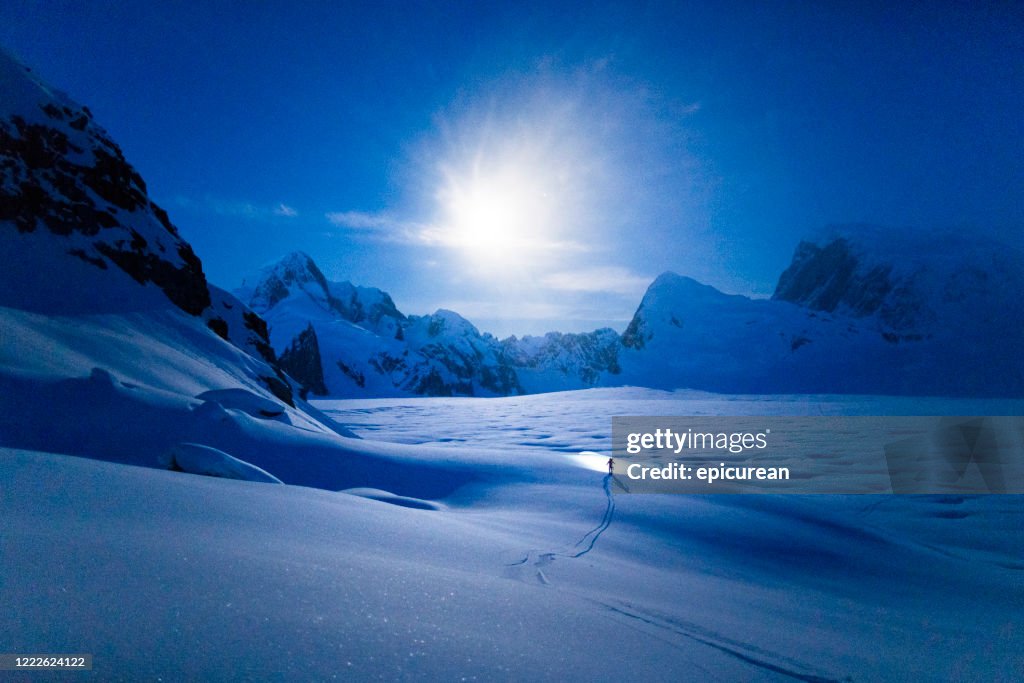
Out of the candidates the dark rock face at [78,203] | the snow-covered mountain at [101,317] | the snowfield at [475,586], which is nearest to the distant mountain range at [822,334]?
the dark rock face at [78,203]

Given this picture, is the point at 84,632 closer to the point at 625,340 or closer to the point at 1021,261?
the point at 625,340

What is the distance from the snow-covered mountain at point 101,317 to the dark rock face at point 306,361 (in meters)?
74.7

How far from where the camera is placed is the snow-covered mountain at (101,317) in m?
6.20

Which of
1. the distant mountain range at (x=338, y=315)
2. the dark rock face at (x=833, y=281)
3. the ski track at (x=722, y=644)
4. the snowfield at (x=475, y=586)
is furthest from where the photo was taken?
the dark rock face at (x=833, y=281)

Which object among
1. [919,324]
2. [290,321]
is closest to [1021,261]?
[919,324]

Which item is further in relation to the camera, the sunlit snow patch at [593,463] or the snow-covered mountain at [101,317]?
the sunlit snow patch at [593,463]

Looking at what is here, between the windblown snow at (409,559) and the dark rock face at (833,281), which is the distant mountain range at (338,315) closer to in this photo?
the dark rock face at (833,281)

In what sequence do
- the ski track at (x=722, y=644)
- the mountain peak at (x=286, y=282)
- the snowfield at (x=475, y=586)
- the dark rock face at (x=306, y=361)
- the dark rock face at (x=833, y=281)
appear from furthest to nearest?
1. the mountain peak at (x=286, y=282)
2. the dark rock face at (x=833, y=281)
3. the dark rock face at (x=306, y=361)
4. the ski track at (x=722, y=644)
5. the snowfield at (x=475, y=586)

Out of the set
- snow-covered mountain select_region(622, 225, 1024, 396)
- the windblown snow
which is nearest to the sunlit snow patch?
the windblown snow

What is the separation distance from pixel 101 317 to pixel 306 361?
8824 cm

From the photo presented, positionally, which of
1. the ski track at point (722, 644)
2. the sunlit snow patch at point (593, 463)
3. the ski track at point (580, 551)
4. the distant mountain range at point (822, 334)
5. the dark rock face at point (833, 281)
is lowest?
the ski track at point (722, 644)

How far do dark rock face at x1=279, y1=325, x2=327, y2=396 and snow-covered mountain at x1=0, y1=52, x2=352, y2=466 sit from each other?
7472cm

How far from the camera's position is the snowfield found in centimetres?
144

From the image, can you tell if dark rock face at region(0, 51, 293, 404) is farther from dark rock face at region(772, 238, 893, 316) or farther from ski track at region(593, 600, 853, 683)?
dark rock face at region(772, 238, 893, 316)
